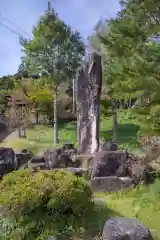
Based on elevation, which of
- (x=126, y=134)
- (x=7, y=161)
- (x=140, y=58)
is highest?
(x=140, y=58)

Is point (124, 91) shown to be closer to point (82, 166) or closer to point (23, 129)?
point (82, 166)

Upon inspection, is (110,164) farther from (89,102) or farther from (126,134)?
(126,134)

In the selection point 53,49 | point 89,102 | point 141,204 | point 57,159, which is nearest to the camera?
point 141,204

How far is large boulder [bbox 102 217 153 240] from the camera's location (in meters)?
4.90

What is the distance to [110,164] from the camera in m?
9.16

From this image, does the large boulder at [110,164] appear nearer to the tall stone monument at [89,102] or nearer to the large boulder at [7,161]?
the tall stone monument at [89,102]

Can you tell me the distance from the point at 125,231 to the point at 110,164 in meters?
4.21

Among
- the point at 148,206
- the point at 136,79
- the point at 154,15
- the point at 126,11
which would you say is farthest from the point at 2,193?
the point at 126,11

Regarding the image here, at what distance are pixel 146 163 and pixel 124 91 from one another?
10.7 ft

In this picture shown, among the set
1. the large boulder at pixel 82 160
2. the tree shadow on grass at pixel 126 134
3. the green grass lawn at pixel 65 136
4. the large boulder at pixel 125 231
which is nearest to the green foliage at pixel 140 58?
the large boulder at pixel 82 160

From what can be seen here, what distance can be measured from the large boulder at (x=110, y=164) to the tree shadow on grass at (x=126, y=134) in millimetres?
8145

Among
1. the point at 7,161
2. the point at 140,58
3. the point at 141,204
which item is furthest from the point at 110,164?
the point at 7,161

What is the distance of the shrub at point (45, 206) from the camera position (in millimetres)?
5789

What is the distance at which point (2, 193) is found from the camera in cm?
623
